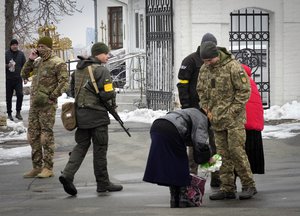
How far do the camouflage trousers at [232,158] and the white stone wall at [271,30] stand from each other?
974 centimetres

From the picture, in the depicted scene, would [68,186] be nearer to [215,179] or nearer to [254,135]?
[215,179]

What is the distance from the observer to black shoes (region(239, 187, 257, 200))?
33.5 feet

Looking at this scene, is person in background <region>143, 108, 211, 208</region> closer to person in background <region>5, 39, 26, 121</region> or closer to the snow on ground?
the snow on ground

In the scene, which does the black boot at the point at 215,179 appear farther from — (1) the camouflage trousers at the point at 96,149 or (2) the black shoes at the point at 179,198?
(2) the black shoes at the point at 179,198

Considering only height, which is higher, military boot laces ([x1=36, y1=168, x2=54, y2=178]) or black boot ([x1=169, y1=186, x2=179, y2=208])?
black boot ([x1=169, y1=186, x2=179, y2=208])

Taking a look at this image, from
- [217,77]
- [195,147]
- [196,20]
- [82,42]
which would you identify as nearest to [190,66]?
[217,77]

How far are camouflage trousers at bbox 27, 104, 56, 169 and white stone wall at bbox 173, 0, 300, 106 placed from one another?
7.95 meters

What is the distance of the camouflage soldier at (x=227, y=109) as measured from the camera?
395 inches

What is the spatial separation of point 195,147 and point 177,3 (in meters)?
10.9

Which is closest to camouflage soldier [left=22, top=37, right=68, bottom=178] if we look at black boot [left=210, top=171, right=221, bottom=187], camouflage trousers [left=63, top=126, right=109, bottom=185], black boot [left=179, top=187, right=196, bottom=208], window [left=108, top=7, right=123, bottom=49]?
camouflage trousers [left=63, top=126, right=109, bottom=185]

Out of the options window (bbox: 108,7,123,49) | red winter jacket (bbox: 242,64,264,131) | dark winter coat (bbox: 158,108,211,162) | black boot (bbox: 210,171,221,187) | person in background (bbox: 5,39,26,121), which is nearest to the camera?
dark winter coat (bbox: 158,108,211,162)

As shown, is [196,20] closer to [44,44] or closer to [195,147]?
[44,44]

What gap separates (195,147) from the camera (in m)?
9.48

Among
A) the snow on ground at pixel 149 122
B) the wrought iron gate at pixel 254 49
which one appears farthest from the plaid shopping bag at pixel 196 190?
the wrought iron gate at pixel 254 49
